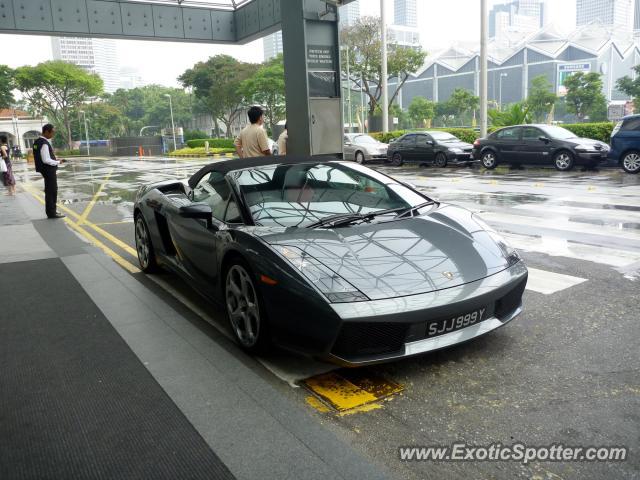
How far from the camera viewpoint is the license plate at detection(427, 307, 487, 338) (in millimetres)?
3314

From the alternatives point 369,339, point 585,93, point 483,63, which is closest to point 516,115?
point 483,63

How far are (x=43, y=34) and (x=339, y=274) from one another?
16483 mm

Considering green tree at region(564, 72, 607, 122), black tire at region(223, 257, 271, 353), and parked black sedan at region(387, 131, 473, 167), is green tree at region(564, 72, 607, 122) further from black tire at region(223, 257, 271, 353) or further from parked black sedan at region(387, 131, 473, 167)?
black tire at region(223, 257, 271, 353)

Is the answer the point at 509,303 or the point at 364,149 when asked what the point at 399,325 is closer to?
the point at 509,303

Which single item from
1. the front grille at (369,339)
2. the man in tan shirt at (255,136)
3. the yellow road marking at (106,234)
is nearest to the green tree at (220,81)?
the yellow road marking at (106,234)

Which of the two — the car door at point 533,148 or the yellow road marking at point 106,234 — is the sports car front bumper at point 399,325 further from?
the car door at point 533,148

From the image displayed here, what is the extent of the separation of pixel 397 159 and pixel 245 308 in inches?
765

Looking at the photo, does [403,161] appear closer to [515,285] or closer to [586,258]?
[586,258]

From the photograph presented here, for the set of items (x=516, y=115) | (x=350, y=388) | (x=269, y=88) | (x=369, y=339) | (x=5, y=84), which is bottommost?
(x=350, y=388)

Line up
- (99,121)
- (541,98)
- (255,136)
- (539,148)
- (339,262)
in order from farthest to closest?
(99,121)
(541,98)
(539,148)
(255,136)
(339,262)

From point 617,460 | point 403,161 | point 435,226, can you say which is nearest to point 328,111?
point 435,226

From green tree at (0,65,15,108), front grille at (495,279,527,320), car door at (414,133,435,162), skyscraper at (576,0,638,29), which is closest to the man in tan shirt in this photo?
front grille at (495,279,527,320)

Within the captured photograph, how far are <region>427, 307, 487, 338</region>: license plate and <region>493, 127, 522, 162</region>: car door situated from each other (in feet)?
52.7

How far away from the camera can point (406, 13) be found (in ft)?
448
